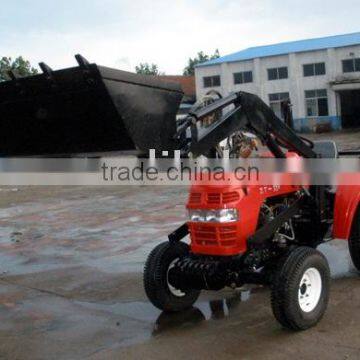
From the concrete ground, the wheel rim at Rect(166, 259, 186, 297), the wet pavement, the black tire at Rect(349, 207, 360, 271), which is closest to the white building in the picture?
the wet pavement

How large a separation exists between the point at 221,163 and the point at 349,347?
1717 millimetres

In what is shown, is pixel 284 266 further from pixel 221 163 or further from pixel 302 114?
pixel 302 114

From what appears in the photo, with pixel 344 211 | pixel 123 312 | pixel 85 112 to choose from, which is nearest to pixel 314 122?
pixel 344 211

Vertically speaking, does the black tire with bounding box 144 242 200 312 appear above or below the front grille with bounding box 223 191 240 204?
below

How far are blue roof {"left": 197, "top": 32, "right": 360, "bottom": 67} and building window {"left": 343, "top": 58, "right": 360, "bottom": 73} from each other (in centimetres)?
125

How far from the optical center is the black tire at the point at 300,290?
4629mm

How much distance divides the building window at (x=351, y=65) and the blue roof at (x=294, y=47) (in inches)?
49.3

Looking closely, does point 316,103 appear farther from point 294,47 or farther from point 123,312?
point 123,312

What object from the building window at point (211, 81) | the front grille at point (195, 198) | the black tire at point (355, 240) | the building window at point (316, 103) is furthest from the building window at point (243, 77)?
the front grille at point (195, 198)

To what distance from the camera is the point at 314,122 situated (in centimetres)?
4681

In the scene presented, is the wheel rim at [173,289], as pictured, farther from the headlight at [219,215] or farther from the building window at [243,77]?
the building window at [243,77]

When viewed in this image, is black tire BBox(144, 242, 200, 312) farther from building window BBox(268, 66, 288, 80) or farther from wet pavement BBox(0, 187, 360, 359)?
building window BBox(268, 66, 288, 80)

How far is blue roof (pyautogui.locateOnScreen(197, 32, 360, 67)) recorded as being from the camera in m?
47.0

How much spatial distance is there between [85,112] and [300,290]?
7.19 feet
